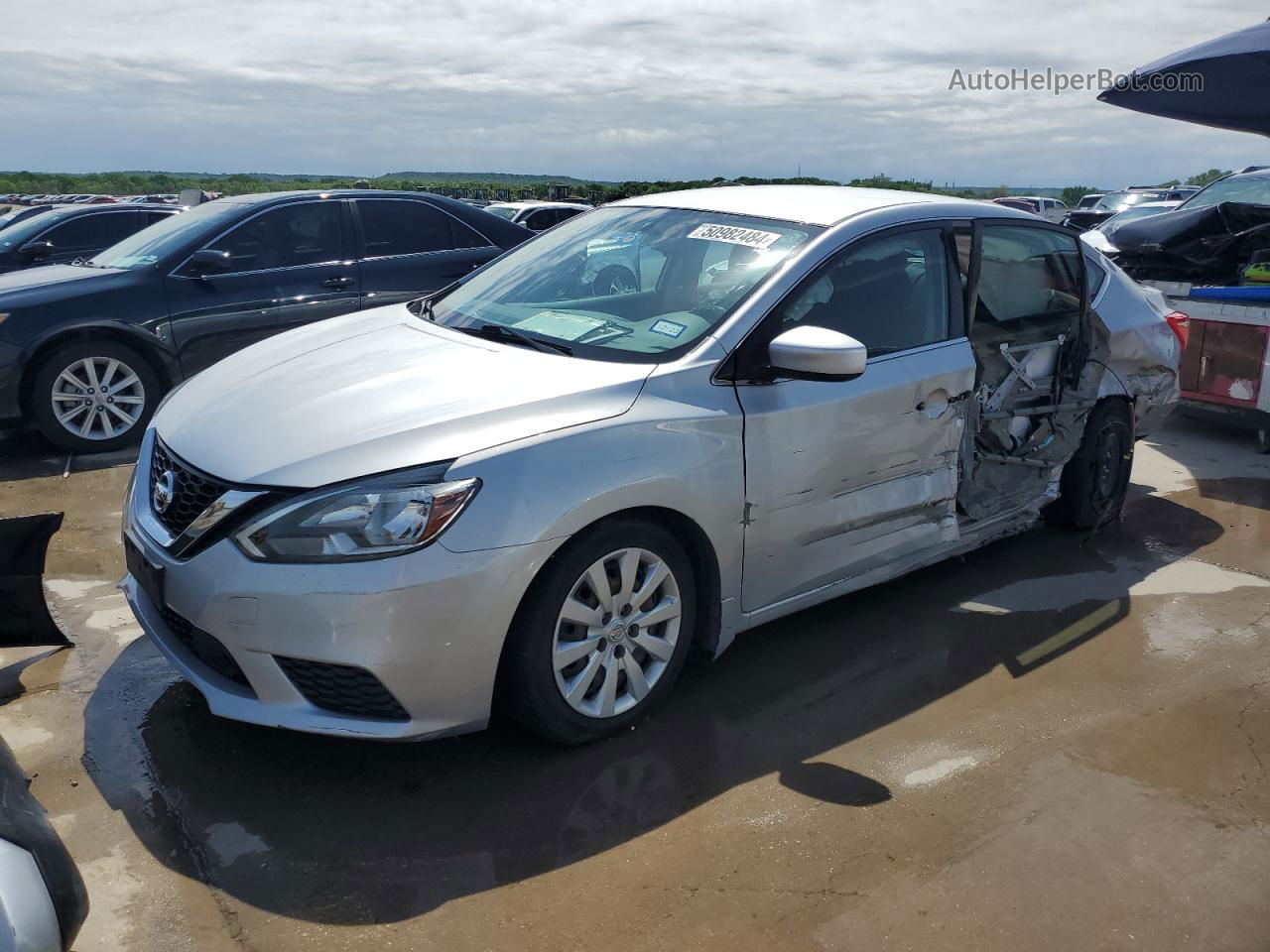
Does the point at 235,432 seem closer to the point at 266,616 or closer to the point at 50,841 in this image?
the point at 266,616

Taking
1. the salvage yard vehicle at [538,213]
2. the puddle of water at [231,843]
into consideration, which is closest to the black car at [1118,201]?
the salvage yard vehicle at [538,213]

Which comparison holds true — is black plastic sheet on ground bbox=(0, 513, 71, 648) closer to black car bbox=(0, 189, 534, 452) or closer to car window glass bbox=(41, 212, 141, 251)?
black car bbox=(0, 189, 534, 452)

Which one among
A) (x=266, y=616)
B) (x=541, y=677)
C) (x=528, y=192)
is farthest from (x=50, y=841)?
(x=528, y=192)

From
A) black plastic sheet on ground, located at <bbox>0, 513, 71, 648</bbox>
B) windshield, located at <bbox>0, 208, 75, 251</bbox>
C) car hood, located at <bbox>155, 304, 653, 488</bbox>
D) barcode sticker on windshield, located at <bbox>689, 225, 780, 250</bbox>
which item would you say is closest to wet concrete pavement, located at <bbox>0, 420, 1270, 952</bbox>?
black plastic sheet on ground, located at <bbox>0, 513, 71, 648</bbox>

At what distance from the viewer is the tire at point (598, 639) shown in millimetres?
3119

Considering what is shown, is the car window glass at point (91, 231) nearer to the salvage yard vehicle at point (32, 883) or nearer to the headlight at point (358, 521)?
the headlight at point (358, 521)

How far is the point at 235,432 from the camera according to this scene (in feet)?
10.7

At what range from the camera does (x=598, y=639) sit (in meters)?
3.29

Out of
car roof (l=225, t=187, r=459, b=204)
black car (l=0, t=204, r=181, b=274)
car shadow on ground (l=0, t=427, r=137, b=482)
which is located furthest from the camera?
black car (l=0, t=204, r=181, b=274)

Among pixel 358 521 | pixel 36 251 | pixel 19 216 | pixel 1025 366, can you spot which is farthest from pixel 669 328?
pixel 19 216

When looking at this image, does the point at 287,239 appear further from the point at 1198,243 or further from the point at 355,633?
the point at 1198,243

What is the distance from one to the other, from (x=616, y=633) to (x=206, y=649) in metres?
1.20

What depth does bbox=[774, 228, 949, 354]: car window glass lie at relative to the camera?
3893 mm

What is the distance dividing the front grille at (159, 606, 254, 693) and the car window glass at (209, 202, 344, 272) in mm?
4520
